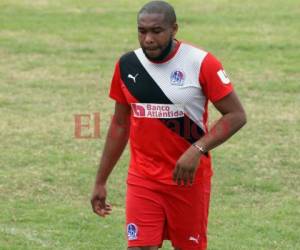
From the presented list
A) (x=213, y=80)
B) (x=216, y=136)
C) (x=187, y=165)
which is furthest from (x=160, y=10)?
(x=187, y=165)

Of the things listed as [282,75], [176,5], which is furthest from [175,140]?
[176,5]

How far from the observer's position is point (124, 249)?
9070mm

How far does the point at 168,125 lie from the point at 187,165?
0.38 meters

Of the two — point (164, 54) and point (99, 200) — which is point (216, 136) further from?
point (99, 200)

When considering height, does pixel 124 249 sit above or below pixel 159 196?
below

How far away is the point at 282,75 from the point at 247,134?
420 centimetres

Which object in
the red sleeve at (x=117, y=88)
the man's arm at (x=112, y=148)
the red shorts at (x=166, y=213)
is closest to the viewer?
the red shorts at (x=166, y=213)

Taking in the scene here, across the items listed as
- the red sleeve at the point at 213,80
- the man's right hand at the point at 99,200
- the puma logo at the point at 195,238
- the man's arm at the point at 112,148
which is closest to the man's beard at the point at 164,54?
the red sleeve at the point at 213,80

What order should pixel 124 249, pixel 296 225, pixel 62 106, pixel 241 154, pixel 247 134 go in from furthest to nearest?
pixel 62 106 < pixel 247 134 < pixel 241 154 < pixel 296 225 < pixel 124 249

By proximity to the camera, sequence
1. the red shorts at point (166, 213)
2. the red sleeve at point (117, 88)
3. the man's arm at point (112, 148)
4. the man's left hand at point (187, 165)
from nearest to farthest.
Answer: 1. the man's left hand at point (187, 165)
2. the red shorts at point (166, 213)
3. the red sleeve at point (117, 88)
4. the man's arm at point (112, 148)

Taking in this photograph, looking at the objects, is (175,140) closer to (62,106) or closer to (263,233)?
(263,233)

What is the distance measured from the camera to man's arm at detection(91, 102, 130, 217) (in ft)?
24.4

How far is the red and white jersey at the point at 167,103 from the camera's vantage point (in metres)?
7.09

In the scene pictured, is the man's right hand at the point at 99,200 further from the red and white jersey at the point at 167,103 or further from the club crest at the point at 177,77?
the club crest at the point at 177,77
